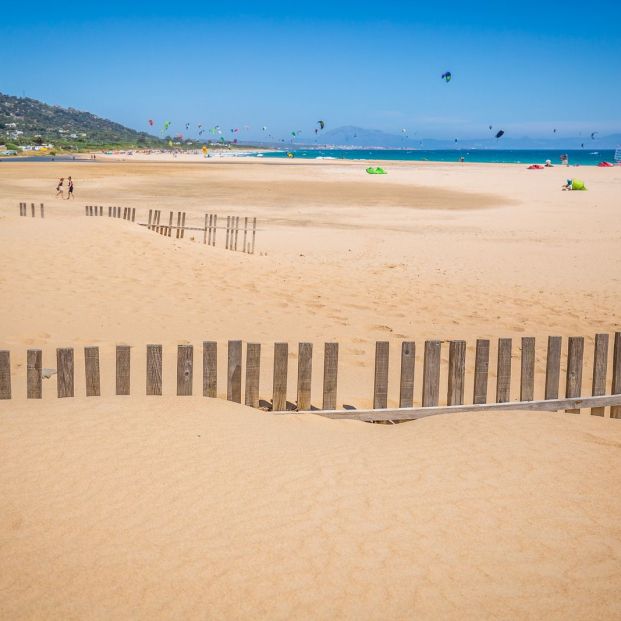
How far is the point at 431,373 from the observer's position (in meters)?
5.88

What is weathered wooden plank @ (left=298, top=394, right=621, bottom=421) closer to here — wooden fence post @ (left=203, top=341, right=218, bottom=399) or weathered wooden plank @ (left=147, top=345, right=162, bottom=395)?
wooden fence post @ (left=203, top=341, right=218, bottom=399)

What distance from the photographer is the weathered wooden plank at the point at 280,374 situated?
574cm

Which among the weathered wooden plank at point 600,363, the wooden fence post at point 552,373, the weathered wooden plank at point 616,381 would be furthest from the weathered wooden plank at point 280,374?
the weathered wooden plank at point 616,381

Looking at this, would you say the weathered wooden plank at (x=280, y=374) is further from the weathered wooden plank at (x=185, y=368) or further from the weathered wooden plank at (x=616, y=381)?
the weathered wooden plank at (x=616, y=381)

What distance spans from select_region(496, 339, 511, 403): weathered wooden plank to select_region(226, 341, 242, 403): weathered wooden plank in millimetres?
2225

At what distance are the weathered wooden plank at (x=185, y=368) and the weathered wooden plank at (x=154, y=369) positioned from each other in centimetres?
15

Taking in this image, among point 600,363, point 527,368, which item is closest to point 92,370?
point 527,368

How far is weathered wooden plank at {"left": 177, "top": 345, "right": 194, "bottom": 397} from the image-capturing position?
18.1ft

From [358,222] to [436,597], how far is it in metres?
23.7

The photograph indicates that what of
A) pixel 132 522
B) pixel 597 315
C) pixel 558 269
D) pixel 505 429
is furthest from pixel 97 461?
pixel 558 269

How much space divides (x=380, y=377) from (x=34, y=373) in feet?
9.37

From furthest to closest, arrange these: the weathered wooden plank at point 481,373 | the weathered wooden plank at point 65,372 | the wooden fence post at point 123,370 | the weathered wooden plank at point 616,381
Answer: the weathered wooden plank at point 616,381, the weathered wooden plank at point 481,373, the wooden fence post at point 123,370, the weathered wooden plank at point 65,372

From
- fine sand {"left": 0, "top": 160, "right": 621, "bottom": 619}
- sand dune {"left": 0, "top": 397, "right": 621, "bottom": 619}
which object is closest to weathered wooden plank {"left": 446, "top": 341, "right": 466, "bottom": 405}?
fine sand {"left": 0, "top": 160, "right": 621, "bottom": 619}

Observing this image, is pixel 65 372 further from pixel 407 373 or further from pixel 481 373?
pixel 481 373
